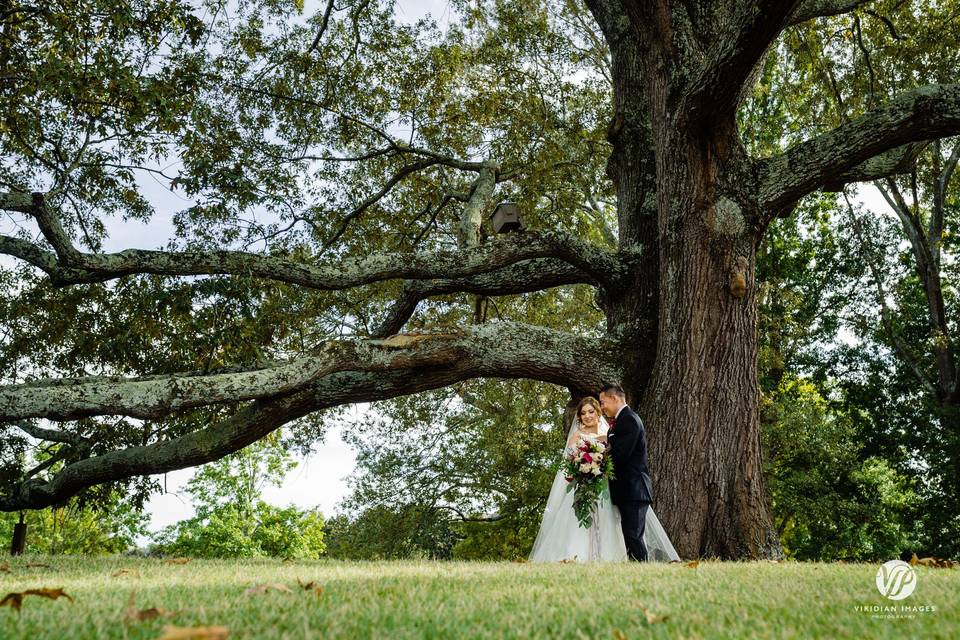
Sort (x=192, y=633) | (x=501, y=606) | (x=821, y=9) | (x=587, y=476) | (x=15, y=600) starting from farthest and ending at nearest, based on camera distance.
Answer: (x=821, y=9) → (x=587, y=476) → (x=501, y=606) → (x=15, y=600) → (x=192, y=633)

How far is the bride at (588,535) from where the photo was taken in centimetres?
812

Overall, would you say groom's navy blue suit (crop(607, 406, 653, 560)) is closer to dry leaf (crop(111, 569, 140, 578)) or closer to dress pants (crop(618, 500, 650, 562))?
dress pants (crop(618, 500, 650, 562))

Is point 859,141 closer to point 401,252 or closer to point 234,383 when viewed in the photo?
point 401,252

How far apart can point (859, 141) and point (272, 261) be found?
25.2ft

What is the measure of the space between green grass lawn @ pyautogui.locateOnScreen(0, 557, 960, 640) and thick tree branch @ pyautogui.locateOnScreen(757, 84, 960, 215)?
5.89 metres

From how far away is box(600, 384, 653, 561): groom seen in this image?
8.05 metres

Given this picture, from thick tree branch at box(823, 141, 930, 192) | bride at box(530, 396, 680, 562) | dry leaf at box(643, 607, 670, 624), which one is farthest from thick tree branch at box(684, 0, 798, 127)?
dry leaf at box(643, 607, 670, 624)

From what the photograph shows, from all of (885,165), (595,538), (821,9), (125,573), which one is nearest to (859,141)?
(885,165)

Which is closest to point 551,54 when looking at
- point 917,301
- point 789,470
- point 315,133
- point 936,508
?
point 315,133

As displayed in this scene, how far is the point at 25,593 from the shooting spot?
11.2ft

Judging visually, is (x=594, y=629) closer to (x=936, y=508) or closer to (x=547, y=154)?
(x=547, y=154)

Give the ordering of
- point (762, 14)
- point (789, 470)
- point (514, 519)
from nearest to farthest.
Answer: point (762, 14), point (789, 470), point (514, 519)

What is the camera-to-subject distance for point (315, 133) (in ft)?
44.7

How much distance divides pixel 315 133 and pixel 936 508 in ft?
66.3
